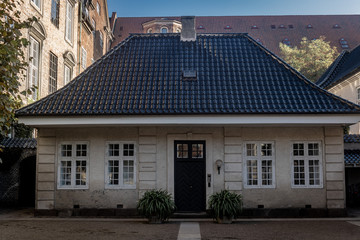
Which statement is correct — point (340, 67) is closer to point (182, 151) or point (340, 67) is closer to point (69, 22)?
point (182, 151)

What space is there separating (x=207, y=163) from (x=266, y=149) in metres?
2.29

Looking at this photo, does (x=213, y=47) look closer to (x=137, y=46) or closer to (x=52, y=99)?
(x=137, y=46)

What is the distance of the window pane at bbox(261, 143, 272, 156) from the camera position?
1482cm

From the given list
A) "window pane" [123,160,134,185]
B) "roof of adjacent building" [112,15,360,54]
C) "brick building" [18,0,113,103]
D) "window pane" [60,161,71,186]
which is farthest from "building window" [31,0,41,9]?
"roof of adjacent building" [112,15,360,54]

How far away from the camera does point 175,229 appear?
38.2ft

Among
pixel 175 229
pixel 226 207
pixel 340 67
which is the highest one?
pixel 340 67

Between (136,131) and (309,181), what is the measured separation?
6.72 m

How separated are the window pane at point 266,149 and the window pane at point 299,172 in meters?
1.04

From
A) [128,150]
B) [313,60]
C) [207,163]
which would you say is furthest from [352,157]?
[313,60]

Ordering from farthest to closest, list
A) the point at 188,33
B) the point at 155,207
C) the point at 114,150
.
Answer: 1. the point at 188,33
2. the point at 114,150
3. the point at 155,207

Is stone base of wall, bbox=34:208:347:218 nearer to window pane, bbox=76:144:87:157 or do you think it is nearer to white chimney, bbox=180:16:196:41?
window pane, bbox=76:144:87:157

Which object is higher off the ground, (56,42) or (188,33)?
(56,42)

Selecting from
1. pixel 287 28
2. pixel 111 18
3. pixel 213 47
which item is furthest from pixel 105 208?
pixel 287 28

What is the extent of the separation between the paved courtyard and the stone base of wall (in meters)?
0.57
